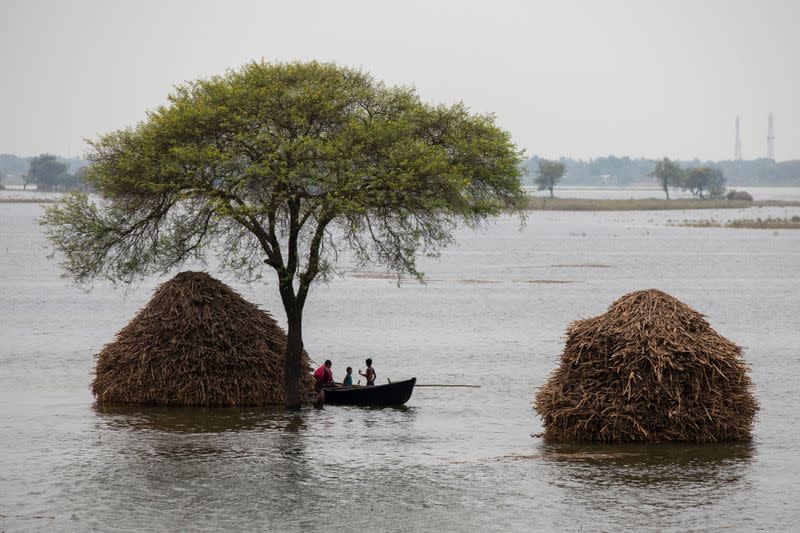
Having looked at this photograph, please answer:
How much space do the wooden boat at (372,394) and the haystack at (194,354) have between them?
183cm

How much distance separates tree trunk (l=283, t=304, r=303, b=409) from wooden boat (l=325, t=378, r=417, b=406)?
1189mm

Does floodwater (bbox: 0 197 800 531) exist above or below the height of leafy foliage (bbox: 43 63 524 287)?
below

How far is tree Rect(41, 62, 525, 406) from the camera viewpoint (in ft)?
113

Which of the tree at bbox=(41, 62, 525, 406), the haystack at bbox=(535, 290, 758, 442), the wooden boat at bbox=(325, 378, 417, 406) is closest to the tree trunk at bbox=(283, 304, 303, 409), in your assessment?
the tree at bbox=(41, 62, 525, 406)

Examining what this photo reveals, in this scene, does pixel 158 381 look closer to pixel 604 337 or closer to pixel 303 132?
pixel 303 132

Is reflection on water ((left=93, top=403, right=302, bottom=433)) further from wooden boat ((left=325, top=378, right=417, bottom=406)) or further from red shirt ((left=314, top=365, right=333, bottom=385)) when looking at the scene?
wooden boat ((left=325, top=378, right=417, bottom=406))

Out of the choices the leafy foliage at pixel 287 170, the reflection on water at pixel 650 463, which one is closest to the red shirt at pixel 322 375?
the leafy foliage at pixel 287 170

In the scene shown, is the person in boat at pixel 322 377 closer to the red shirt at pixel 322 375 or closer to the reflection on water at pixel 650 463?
the red shirt at pixel 322 375

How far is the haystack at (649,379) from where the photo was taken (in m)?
29.7

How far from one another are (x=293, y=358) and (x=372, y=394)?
3.16 m

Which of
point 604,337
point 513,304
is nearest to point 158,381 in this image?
point 604,337

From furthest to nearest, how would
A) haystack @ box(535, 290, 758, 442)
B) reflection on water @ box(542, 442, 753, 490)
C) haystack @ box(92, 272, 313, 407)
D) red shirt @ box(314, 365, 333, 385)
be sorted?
red shirt @ box(314, 365, 333, 385)
haystack @ box(92, 272, 313, 407)
haystack @ box(535, 290, 758, 442)
reflection on water @ box(542, 442, 753, 490)

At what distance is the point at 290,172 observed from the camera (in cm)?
3338

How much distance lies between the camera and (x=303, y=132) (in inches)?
1385
